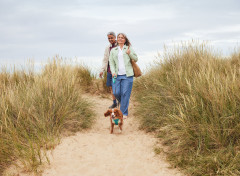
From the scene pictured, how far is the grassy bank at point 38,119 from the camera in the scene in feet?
13.5

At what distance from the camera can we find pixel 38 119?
5.02 m

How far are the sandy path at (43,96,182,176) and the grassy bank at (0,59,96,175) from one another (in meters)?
0.30

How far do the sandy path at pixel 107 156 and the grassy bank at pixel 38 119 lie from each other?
0.30 metres

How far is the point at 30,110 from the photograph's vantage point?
5066 mm

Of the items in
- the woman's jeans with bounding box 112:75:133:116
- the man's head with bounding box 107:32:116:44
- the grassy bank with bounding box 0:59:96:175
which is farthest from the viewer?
the man's head with bounding box 107:32:116:44

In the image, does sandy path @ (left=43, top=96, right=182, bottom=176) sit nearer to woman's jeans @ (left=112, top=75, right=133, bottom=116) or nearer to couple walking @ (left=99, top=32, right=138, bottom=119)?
woman's jeans @ (left=112, top=75, right=133, bottom=116)

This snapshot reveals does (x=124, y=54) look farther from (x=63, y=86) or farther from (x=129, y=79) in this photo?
(x=63, y=86)

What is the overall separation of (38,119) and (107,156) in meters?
1.76

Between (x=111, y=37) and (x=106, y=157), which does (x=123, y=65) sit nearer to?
(x=111, y=37)

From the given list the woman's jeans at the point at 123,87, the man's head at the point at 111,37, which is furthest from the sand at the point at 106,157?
the man's head at the point at 111,37

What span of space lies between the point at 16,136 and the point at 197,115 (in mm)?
3211

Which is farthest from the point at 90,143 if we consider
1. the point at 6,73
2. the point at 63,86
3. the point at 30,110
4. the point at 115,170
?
the point at 6,73

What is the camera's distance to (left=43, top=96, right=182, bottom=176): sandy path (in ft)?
12.4

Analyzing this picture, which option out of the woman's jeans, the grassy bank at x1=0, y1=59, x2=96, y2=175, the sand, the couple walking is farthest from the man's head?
the sand
